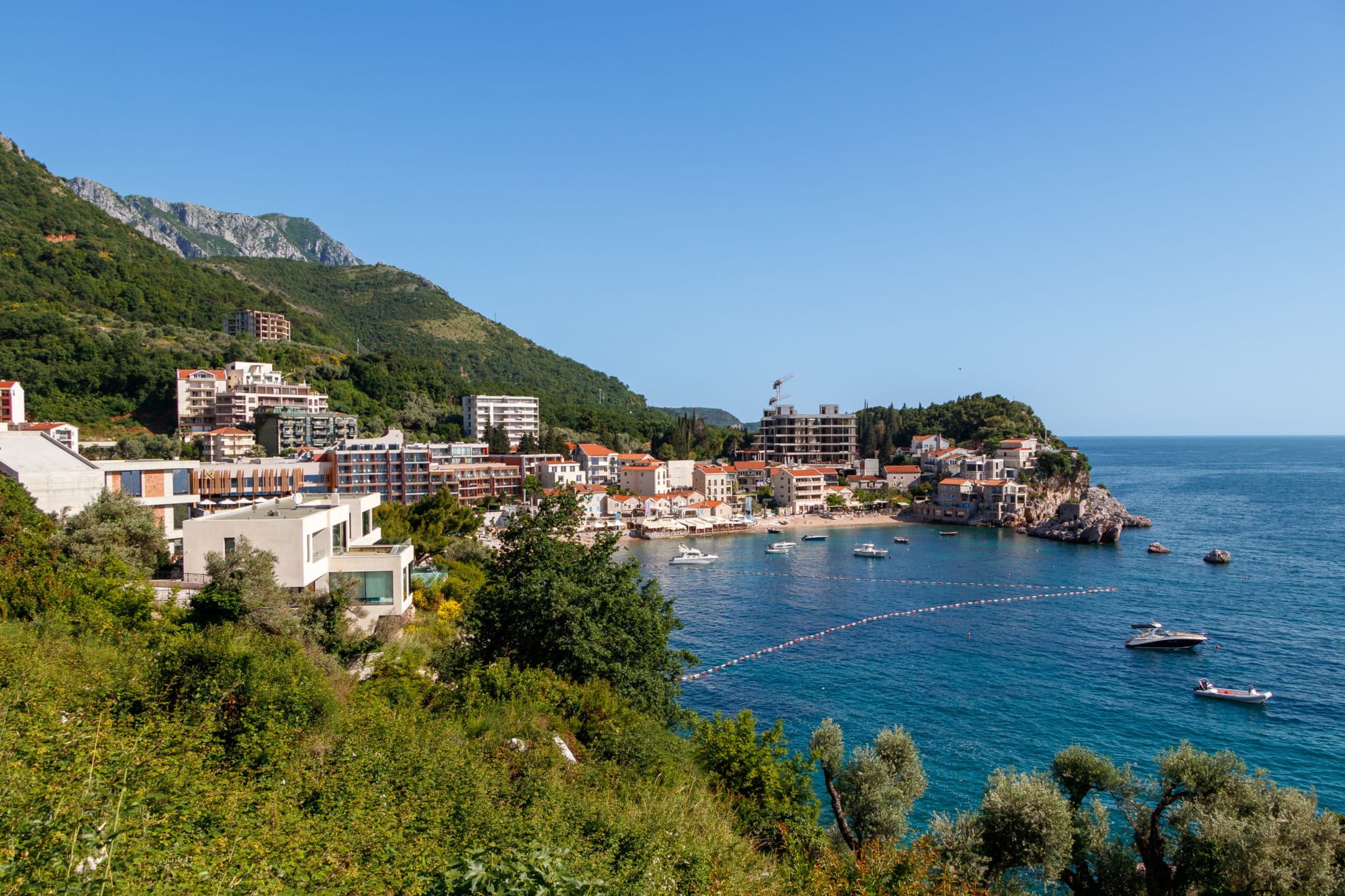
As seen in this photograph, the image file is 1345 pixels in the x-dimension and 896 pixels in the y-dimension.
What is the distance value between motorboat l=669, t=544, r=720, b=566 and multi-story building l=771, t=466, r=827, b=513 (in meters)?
24.6

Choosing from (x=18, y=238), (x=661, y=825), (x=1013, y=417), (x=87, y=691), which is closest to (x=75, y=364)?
(x=18, y=238)

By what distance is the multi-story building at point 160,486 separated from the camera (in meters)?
22.9

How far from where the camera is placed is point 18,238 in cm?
7469

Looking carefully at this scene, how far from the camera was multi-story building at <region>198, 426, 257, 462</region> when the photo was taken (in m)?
58.5

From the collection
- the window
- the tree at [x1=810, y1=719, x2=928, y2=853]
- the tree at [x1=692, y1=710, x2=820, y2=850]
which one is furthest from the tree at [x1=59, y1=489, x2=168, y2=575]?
the tree at [x1=810, y1=719, x2=928, y2=853]

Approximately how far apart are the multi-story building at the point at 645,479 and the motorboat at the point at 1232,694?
164ft

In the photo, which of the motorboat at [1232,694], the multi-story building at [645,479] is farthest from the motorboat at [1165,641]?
the multi-story building at [645,479]

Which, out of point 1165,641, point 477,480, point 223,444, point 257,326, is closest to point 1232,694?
point 1165,641

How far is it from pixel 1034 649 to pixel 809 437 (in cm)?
6428

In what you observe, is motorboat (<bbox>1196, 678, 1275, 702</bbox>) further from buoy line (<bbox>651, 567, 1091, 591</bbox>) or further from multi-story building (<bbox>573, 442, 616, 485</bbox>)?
multi-story building (<bbox>573, 442, 616, 485</bbox>)

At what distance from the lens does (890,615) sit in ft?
110

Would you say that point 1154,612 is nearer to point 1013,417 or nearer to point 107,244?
point 1013,417

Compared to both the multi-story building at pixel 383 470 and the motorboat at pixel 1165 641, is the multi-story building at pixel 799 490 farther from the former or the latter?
the motorboat at pixel 1165 641

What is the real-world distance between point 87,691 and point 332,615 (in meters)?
7.46
